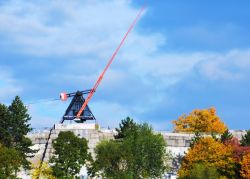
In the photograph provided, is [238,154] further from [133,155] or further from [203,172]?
[133,155]

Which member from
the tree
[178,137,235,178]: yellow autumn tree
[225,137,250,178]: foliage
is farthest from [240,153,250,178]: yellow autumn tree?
the tree

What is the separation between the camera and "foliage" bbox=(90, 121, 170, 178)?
11012 cm

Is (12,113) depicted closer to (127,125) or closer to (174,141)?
(127,125)

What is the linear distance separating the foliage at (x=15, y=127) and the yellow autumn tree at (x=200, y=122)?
34.5m

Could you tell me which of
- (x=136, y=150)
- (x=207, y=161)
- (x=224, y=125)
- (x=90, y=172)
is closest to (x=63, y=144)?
(x=90, y=172)

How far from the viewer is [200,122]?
487 ft

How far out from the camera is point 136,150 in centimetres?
11681

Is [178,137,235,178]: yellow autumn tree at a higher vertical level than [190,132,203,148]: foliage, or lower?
lower

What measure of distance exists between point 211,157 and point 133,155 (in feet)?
36.7

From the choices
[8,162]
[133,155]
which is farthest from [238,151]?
[8,162]

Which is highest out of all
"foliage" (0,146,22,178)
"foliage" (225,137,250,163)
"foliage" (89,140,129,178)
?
"foliage" (225,137,250,163)

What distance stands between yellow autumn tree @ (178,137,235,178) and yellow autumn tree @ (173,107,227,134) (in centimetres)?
2888

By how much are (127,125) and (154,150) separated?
7558 millimetres

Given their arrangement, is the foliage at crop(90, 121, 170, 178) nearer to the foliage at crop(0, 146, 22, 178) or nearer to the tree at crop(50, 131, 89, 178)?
the tree at crop(50, 131, 89, 178)
